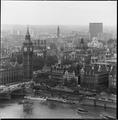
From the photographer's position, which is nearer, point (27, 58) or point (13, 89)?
point (13, 89)

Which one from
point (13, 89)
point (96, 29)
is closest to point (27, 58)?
point (13, 89)

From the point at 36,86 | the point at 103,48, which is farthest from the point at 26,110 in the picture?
the point at 103,48

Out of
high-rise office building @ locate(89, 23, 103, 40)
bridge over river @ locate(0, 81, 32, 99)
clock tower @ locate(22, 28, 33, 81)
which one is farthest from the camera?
clock tower @ locate(22, 28, 33, 81)

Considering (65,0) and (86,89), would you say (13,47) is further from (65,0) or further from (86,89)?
(65,0)

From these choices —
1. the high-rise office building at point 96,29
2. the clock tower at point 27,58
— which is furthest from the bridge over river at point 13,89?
the high-rise office building at point 96,29

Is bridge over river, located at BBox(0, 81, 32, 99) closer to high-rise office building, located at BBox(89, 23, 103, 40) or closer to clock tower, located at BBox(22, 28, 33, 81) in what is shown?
clock tower, located at BBox(22, 28, 33, 81)

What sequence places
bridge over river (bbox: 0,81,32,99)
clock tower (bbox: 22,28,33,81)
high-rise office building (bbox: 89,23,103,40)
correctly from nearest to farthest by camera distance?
high-rise office building (bbox: 89,23,103,40) → bridge over river (bbox: 0,81,32,99) → clock tower (bbox: 22,28,33,81)

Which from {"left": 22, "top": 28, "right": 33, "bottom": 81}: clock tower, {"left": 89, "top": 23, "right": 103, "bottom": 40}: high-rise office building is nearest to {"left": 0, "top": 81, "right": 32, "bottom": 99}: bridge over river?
{"left": 22, "top": 28, "right": 33, "bottom": 81}: clock tower

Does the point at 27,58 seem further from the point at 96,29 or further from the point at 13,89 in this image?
the point at 96,29

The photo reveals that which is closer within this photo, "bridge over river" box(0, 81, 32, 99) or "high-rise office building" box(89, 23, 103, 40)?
"high-rise office building" box(89, 23, 103, 40)
